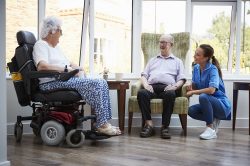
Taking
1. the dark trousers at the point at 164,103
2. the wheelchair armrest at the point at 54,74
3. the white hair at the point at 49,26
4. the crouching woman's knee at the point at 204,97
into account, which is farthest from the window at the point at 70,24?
the crouching woman's knee at the point at 204,97

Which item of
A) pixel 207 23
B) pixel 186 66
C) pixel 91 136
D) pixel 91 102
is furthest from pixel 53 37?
pixel 207 23

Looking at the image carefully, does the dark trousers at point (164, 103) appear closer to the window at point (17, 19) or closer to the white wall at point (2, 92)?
the window at point (17, 19)

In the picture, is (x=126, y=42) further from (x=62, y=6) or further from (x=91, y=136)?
(x=91, y=136)

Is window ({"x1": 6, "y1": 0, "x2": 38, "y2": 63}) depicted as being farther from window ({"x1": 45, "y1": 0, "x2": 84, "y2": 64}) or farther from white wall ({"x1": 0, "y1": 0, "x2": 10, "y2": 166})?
white wall ({"x1": 0, "y1": 0, "x2": 10, "y2": 166})

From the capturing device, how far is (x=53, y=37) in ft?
10.8

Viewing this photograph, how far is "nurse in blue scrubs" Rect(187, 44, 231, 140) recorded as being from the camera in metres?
3.55

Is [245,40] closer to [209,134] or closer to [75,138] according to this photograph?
[209,134]

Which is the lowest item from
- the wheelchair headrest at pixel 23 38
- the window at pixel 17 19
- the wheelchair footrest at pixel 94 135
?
the wheelchair footrest at pixel 94 135

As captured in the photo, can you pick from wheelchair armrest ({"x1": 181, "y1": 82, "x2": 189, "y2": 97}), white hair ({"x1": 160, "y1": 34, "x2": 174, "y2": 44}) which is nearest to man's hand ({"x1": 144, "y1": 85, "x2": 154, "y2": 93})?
wheelchair armrest ({"x1": 181, "y1": 82, "x2": 189, "y2": 97})

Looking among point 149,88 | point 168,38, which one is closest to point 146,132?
point 149,88

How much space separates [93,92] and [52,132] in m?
0.52

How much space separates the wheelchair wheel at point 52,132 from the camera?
3018 millimetres

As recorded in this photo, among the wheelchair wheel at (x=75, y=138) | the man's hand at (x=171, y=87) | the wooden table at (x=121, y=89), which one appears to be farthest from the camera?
the wooden table at (x=121, y=89)

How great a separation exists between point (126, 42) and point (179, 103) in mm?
1379
